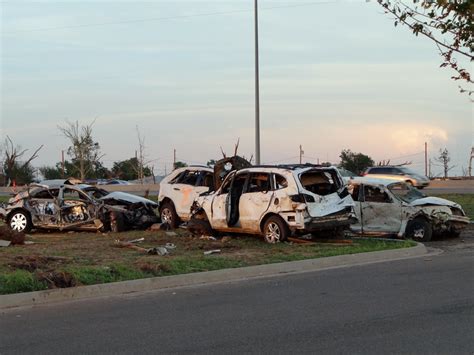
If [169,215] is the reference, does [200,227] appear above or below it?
below

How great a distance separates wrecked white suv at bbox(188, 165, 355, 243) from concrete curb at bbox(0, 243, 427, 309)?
5.42ft

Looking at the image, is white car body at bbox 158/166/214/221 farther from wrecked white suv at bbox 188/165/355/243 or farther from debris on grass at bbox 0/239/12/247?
debris on grass at bbox 0/239/12/247

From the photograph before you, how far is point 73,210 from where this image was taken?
17172 millimetres

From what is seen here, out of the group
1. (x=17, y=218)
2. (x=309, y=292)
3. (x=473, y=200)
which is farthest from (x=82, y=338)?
(x=473, y=200)

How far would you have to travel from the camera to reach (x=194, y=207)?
15469mm

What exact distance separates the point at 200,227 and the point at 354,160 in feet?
194

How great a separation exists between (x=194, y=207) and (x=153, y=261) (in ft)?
15.5

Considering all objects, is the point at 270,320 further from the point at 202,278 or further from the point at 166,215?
the point at 166,215

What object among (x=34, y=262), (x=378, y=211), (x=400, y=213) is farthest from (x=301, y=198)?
(x=34, y=262)

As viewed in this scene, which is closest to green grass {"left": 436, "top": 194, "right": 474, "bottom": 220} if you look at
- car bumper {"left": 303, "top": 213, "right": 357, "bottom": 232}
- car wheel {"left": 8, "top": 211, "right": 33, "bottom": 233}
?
car bumper {"left": 303, "top": 213, "right": 357, "bottom": 232}

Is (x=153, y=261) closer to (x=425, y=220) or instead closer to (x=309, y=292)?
(x=309, y=292)

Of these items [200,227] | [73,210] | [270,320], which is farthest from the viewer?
[73,210]

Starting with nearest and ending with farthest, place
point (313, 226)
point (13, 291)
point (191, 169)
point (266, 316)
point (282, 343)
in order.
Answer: point (282, 343), point (266, 316), point (13, 291), point (313, 226), point (191, 169)

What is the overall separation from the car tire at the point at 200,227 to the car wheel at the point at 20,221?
5281mm
